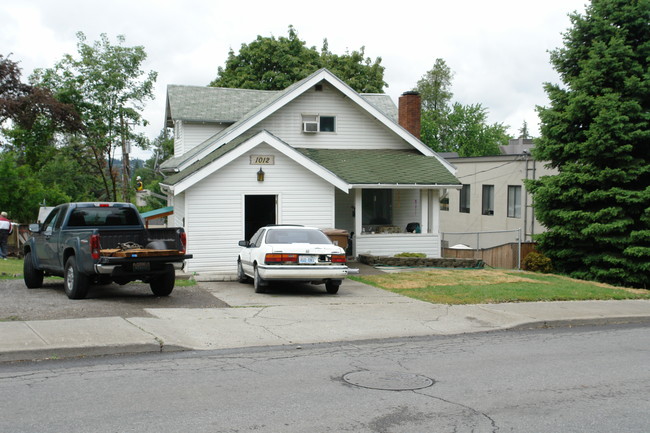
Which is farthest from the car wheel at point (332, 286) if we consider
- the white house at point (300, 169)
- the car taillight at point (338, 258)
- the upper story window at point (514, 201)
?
the upper story window at point (514, 201)

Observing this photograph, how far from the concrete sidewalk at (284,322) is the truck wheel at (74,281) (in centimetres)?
176

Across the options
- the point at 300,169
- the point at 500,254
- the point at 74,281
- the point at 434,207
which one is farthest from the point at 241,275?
the point at 500,254

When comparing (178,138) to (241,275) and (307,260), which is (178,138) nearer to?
(241,275)

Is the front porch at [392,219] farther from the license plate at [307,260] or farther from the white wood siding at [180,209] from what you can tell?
the license plate at [307,260]

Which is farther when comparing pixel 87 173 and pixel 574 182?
pixel 87 173

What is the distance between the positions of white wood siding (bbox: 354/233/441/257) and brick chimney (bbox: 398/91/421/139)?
5179 mm

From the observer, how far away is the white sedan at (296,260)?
1419cm

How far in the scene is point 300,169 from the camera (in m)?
19.3

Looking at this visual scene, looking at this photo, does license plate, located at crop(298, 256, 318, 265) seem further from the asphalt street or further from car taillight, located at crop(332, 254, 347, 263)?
the asphalt street

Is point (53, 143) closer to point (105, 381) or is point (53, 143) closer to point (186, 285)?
point (186, 285)

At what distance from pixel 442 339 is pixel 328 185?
10.1 metres

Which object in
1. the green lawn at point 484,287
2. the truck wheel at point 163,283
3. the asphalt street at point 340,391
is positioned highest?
the truck wheel at point 163,283

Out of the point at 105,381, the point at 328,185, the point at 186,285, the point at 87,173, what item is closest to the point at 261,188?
the point at 328,185

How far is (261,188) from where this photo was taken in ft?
62.1
